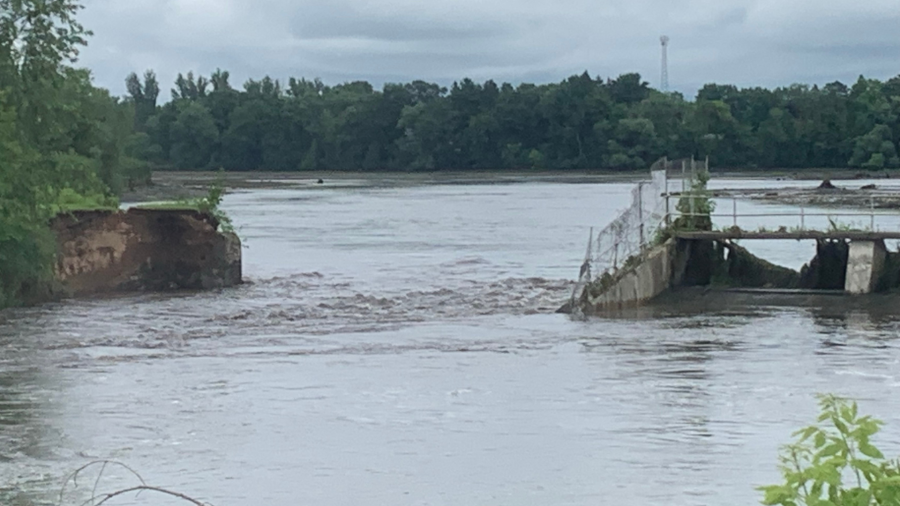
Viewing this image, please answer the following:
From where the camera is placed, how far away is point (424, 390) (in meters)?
22.7

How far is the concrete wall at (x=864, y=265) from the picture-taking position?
3388 centimetres

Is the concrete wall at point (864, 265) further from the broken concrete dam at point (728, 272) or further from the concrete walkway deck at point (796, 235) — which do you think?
the concrete walkway deck at point (796, 235)

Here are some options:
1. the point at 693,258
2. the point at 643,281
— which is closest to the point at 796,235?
the point at 693,258

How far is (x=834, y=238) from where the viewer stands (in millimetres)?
34500

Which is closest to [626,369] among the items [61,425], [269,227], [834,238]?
[61,425]

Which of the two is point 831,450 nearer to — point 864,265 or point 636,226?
point 864,265

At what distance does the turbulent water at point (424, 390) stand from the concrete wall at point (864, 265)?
579 mm

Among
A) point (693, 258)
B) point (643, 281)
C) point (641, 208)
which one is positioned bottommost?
point (643, 281)

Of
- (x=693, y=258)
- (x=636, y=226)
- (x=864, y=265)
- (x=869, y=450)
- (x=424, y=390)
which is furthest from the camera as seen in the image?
(x=693, y=258)

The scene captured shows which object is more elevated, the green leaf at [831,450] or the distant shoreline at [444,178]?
the green leaf at [831,450]

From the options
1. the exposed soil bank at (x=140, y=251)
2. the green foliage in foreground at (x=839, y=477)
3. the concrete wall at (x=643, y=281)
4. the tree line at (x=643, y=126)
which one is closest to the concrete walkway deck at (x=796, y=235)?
the concrete wall at (x=643, y=281)

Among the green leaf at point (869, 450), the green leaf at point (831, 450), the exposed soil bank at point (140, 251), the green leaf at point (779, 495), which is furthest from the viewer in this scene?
the exposed soil bank at point (140, 251)

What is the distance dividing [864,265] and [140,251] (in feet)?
57.3

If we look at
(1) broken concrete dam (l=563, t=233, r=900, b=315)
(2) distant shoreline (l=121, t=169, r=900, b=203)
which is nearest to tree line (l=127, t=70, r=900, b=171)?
(2) distant shoreline (l=121, t=169, r=900, b=203)
